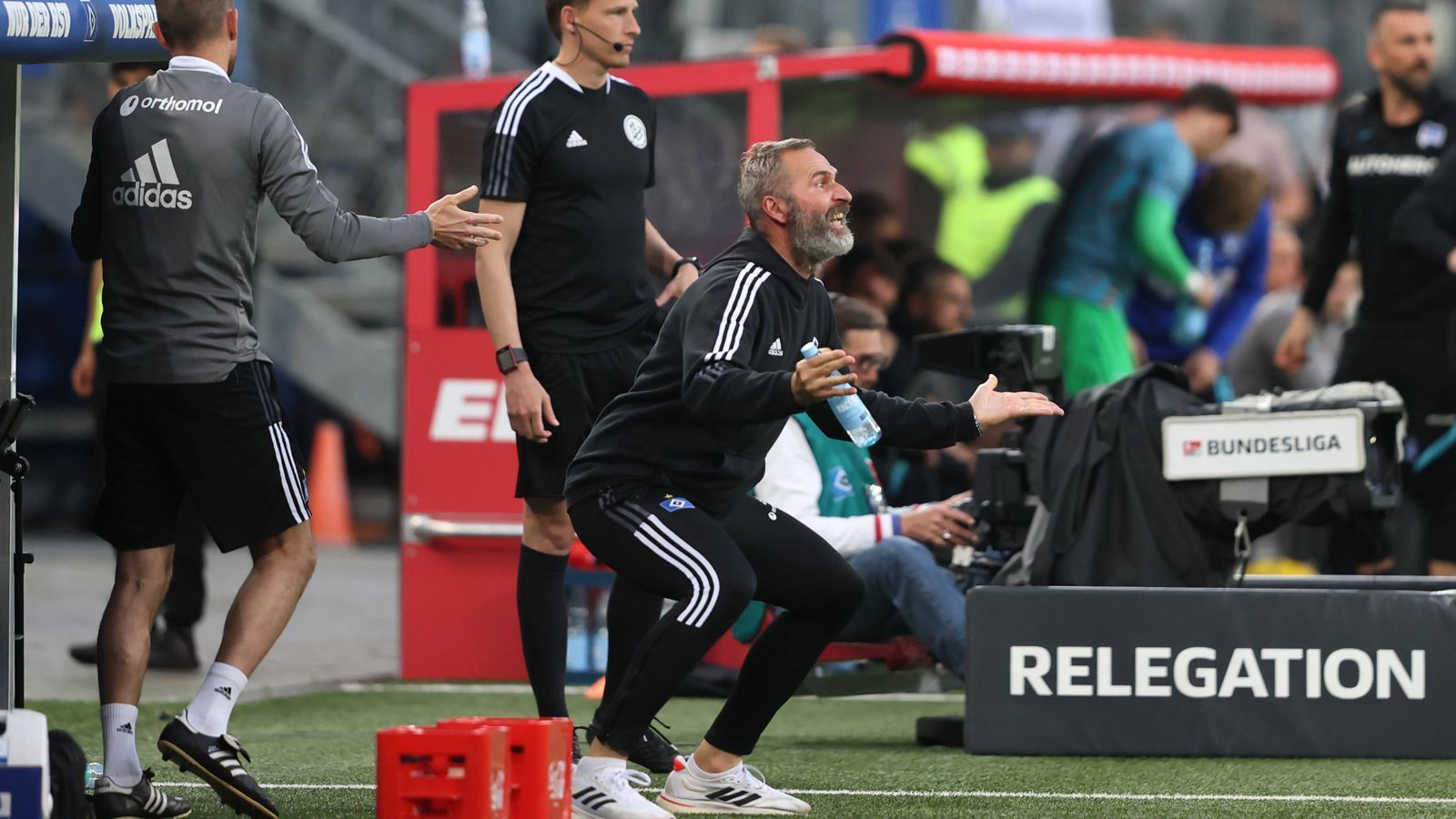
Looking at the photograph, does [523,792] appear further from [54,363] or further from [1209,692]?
[54,363]

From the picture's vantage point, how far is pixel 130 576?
536 cm

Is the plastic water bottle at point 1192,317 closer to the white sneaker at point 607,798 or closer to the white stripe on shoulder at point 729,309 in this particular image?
the white stripe on shoulder at point 729,309

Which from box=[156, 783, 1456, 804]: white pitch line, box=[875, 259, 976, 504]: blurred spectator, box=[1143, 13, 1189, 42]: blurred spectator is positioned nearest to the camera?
→ box=[156, 783, 1456, 804]: white pitch line

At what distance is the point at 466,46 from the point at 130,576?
446cm

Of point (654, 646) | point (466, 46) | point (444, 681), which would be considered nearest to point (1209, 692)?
point (654, 646)

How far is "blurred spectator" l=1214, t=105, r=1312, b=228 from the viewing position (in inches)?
582

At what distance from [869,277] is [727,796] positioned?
491 centimetres

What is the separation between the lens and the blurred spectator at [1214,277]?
38.6 feet

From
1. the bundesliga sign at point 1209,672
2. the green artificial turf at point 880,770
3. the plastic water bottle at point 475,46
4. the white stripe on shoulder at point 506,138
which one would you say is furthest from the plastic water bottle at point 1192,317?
the white stripe on shoulder at point 506,138

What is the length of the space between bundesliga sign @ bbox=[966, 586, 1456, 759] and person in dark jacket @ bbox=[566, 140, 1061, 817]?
3.55 feet

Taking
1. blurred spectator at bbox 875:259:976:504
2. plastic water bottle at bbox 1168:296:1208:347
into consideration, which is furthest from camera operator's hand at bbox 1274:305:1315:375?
plastic water bottle at bbox 1168:296:1208:347

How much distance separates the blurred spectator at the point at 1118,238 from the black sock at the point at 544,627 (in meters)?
5.19

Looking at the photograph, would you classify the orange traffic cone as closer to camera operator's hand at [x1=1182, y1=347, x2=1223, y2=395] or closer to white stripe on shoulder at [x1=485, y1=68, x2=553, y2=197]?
camera operator's hand at [x1=1182, y1=347, x2=1223, y2=395]

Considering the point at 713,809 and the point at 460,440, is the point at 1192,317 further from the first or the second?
the point at 713,809
